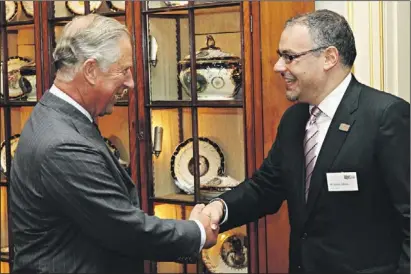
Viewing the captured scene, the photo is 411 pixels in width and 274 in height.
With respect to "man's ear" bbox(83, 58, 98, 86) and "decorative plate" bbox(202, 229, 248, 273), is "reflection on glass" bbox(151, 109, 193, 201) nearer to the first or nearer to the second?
"decorative plate" bbox(202, 229, 248, 273)

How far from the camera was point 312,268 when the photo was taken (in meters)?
2.29

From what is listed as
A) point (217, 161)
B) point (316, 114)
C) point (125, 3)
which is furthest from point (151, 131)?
point (316, 114)

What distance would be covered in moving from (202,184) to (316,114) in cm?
91

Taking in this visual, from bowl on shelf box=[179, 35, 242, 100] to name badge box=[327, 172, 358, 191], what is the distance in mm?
911

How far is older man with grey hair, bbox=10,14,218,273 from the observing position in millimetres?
1948

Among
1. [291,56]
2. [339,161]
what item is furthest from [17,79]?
[339,161]

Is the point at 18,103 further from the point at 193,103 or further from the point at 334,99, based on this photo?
the point at 334,99

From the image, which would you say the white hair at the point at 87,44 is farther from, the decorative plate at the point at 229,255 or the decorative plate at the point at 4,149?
the decorative plate at the point at 4,149

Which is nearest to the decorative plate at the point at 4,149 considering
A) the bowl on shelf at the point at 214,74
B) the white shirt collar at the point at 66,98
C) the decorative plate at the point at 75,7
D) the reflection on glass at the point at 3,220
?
the reflection on glass at the point at 3,220

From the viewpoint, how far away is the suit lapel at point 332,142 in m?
2.20

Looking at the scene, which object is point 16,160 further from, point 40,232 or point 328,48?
point 328,48

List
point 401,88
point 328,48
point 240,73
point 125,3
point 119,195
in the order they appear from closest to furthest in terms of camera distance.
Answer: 1. point 119,195
2. point 328,48
3. point 401,88
4. point 240,73
5. point 125,3

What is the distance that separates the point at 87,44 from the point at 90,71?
9cm

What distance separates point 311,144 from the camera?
2.35m
